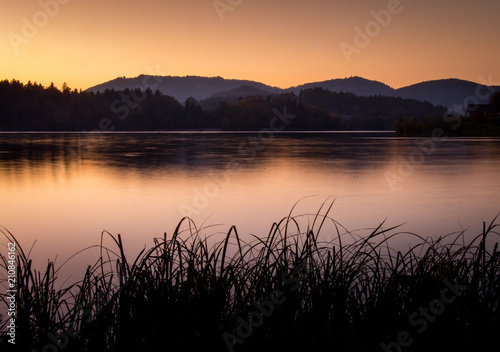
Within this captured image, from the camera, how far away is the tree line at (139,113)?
12412cm

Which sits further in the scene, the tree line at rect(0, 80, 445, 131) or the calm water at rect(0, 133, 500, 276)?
the tree line at rect(0, 80, 445, 131)

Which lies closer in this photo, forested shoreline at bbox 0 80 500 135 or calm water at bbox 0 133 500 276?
calm water at bbox 0 133 500 276

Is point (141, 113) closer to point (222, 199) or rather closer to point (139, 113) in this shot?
point (139, 113)

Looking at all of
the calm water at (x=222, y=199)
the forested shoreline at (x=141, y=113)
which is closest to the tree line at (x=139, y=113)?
the forested shoreline at (x=141, y=113)

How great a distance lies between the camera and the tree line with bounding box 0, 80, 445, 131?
12412 centimetres

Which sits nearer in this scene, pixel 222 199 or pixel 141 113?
pixel 222 199

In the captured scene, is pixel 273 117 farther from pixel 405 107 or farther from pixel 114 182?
pixel 114 182

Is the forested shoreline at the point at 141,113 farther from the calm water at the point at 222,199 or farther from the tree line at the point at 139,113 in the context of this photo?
the calm water at the point at 222,199

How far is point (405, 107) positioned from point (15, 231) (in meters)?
167

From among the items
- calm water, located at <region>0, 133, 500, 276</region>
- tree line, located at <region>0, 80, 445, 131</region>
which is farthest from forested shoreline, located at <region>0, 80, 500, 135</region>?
calm water, located at <region>0, 133, 500, 276</region>

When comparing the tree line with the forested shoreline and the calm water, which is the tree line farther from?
the calm water

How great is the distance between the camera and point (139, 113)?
136 m

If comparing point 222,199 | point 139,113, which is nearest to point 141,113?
point 139,113

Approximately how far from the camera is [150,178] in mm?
18234
